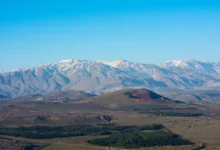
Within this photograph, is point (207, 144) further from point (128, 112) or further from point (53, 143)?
point (128, 112)

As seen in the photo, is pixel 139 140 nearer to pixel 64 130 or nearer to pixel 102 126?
pixel 102 126

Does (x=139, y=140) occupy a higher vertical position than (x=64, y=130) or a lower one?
lower

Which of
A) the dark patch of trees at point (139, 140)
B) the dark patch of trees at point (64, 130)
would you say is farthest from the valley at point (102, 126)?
the dark patch of trees at point (139, 140)

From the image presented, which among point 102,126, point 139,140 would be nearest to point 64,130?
point 102,126

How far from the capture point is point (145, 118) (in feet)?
566

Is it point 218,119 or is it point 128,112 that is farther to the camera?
point 128,112

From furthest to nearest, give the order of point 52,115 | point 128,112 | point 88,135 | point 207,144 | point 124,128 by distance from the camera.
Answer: point 128,112 < point 52,115 < point 124,128 < point 88,135 < point 207,144

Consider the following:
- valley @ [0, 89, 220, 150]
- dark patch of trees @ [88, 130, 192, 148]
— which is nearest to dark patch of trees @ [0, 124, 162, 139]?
valley @ [0, 89, 220, 150]

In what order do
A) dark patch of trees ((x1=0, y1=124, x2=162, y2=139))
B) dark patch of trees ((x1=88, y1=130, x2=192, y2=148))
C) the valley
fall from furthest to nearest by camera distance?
dark patch of trees ((x1=0, y1=124, x2=162, y2=139)), the valley, dark patch of trees ((x1=88, y1=130, x2=192, y2=148))

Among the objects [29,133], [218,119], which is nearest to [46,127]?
[29,133]

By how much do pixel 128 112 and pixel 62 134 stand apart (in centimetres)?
6473

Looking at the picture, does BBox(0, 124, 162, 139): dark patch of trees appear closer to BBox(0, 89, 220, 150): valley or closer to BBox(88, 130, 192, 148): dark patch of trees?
BBox(0, 89, 220, 150): valley

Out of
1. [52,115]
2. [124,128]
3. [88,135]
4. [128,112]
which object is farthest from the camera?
[128,112]

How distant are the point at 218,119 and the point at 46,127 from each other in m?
72.4
